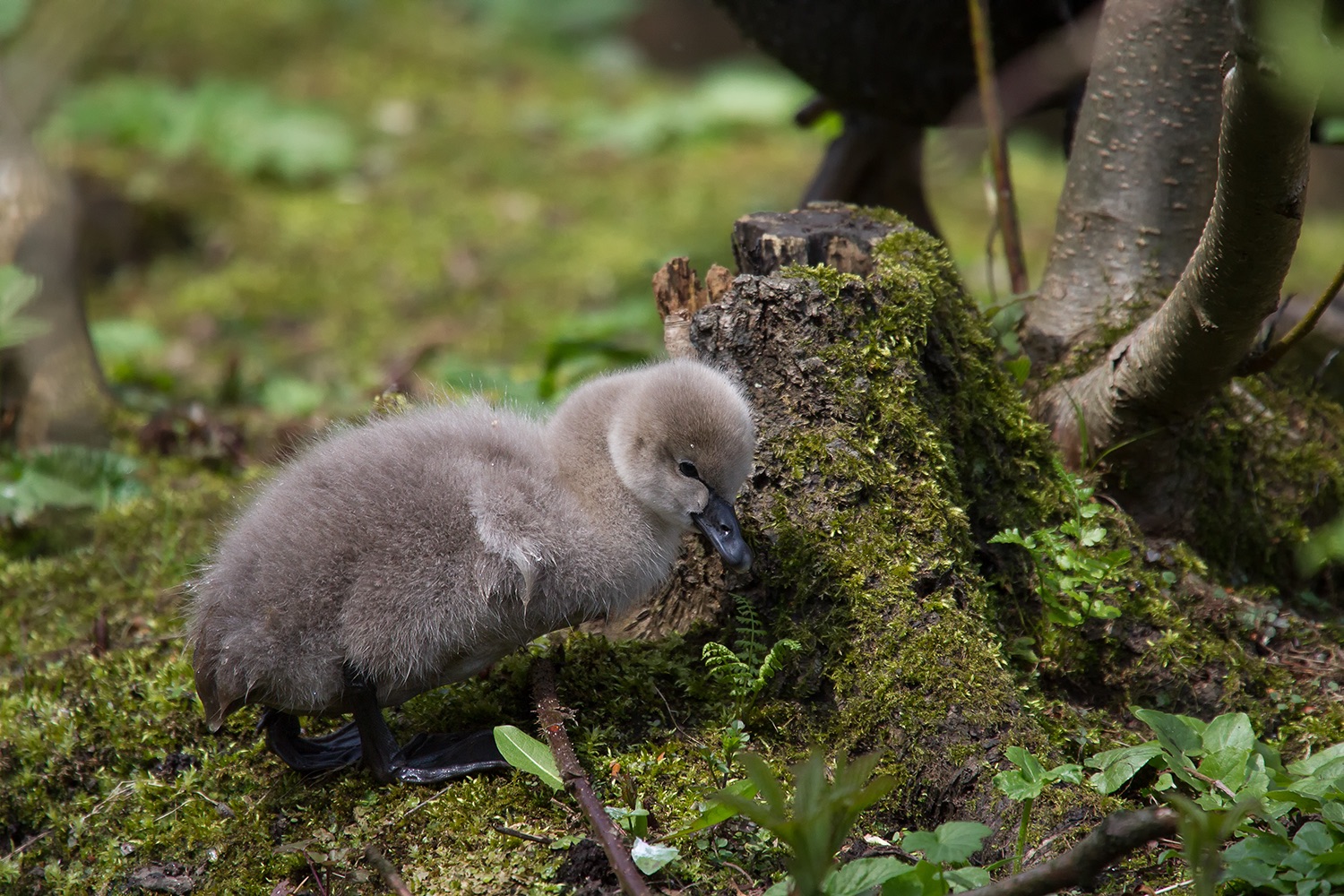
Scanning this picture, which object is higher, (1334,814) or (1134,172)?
(1134,172)

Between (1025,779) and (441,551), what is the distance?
1375 mm

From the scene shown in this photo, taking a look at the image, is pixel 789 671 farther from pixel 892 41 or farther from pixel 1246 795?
pixel 892 41

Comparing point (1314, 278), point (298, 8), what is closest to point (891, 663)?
point (1314, 278)

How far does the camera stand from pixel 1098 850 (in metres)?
1.87

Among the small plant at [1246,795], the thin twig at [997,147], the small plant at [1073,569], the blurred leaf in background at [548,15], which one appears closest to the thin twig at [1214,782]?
the small plant at [1246,795]

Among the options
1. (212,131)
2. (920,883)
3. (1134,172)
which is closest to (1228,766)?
(920,883)

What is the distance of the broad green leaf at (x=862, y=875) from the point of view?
6.65 ft

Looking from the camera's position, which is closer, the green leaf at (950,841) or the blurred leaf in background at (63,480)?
the green leaf at (950,841)

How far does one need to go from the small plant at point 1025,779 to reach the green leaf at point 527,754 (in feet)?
3.05

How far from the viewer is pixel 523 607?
2.71 m

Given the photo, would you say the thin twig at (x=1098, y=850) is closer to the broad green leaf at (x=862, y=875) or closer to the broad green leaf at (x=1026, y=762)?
the broad green leaf at (x=862, y=875)

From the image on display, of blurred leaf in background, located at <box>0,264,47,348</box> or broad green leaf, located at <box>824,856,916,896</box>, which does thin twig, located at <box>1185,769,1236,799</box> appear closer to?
broad green leaf, located at <box>824,856,916,896</box>

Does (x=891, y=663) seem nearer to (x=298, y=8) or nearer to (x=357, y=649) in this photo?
(x=357, y=649)

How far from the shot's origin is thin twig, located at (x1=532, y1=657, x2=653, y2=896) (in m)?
2.20
